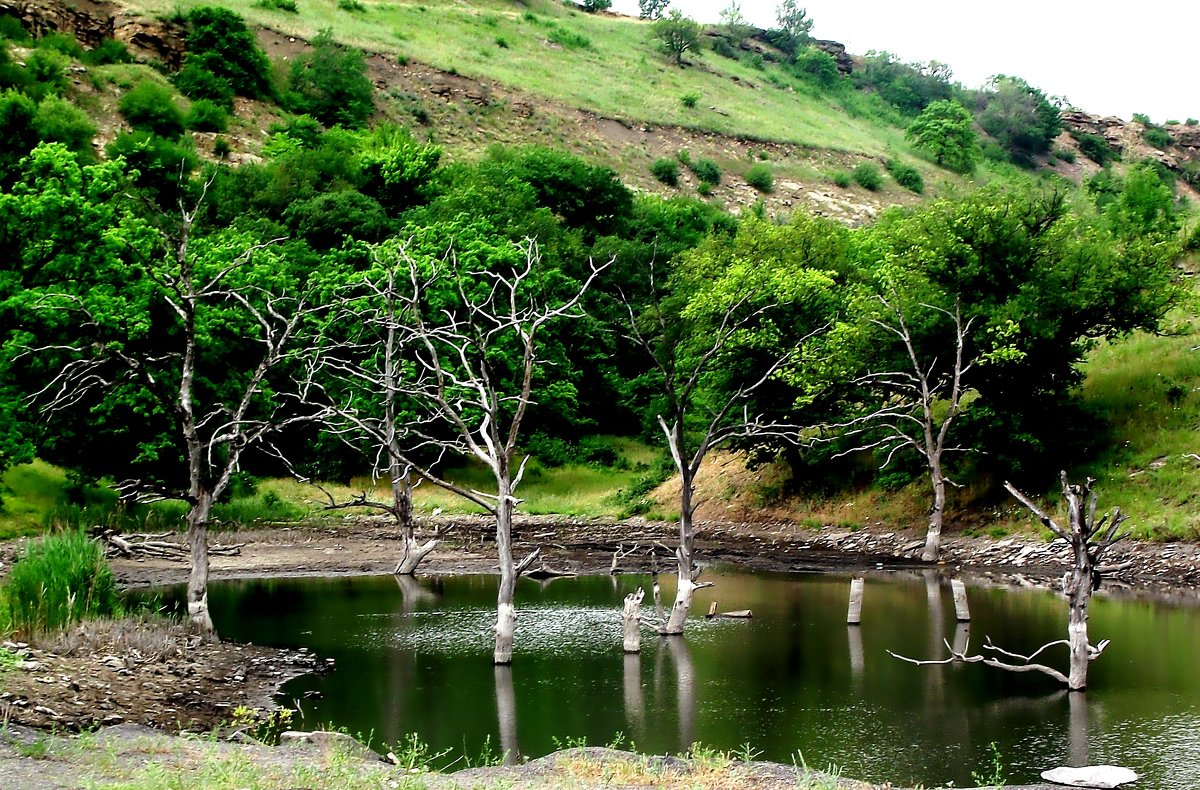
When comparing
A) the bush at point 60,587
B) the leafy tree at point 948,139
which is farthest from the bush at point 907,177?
the bush at point 60,587

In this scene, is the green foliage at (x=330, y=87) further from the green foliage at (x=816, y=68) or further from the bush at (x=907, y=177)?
the green foliage at (x=816, y=68)

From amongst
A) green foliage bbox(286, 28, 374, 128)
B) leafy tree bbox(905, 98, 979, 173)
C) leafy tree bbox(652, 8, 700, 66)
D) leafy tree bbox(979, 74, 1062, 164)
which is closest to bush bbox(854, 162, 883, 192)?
leafy tree bbox(905, 98, 979, 173)

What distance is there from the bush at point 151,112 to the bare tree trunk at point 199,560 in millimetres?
56496

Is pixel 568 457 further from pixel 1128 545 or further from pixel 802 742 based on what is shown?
pixel 802 742

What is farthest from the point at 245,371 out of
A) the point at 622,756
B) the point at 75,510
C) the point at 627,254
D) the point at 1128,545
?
the point at 622,756

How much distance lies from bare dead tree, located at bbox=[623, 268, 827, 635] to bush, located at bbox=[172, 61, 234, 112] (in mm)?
40311

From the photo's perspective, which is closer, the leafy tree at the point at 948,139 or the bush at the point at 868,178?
the bush at the point at 868,178

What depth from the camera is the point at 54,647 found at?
2033 cm

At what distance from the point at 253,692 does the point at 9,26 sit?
72235mm

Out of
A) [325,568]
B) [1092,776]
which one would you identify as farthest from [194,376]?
[1092,776]

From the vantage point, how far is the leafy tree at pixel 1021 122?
13625 cm

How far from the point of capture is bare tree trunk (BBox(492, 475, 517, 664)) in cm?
2186

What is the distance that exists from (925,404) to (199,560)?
24.6 m

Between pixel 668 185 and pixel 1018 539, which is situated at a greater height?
pixel 668 185
